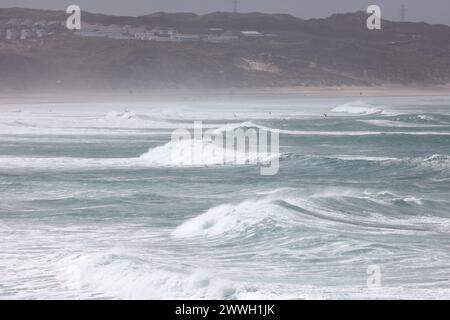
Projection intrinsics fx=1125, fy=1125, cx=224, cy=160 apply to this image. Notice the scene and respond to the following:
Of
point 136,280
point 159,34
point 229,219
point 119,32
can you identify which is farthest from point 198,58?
point 136,280

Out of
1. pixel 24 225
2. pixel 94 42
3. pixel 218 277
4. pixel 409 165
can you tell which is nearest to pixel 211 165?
pixel 409 165

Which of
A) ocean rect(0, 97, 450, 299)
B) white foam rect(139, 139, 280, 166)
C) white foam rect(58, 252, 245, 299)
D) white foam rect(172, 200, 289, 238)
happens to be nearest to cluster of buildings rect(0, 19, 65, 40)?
white foam rect(139, 139, 280, 166)

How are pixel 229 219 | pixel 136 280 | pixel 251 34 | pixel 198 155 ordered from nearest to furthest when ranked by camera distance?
1. pixel 136 280
2. pixel 229 219
3. pixel 198 155
4. pixel 251 34

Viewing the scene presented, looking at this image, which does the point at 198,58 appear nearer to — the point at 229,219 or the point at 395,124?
the point at 395,124

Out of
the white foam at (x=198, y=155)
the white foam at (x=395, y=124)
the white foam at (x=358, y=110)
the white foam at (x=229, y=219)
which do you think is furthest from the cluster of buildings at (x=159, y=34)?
the white foam at (x=229, y=219)

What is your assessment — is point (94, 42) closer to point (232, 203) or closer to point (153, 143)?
point (153, 143)

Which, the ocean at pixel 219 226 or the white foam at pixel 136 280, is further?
the ocean at pixel 219 226

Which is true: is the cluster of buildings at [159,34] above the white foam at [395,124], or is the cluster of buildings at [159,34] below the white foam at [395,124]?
above

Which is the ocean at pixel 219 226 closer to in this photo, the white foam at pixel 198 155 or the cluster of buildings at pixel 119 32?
the white foam at pixel 198 155
